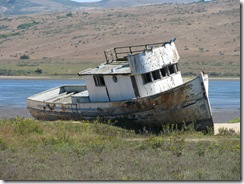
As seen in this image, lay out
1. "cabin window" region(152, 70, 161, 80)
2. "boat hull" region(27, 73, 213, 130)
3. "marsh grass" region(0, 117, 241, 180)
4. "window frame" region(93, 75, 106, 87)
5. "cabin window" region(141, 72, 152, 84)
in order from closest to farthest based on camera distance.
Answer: "marsh grass" region(0, 117, 241, 180)
"boat hull" region(27, 73, 213, 130)
"cabin window" region(141, 72, 152, 84)
"cabin window" region(152, 70, 161, 80)
"window frame" region(93, 75, 106, 87)

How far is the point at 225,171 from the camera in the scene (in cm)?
1428

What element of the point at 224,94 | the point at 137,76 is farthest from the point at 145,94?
the point at 224,94

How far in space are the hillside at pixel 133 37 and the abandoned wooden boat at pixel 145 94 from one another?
3221 cm

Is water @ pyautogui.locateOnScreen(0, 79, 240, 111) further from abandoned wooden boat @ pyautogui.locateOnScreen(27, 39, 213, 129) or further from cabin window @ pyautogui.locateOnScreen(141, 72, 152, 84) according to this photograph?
cabin window @ pyautogui.locateOnScreen(141, 72, 152, 84)

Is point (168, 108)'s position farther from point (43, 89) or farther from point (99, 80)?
point (43, 89)

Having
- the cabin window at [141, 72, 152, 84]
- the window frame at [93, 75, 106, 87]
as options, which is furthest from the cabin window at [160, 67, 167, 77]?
the window frame at [93, 75, 106, 87]

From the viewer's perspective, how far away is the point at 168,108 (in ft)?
76.0

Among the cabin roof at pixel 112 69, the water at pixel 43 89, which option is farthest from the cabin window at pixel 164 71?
the water at pixel 43 89

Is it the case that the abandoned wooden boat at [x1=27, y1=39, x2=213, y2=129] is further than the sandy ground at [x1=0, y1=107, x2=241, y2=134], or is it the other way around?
the sandy ground at [x1=0, y1=107, x2=241, y2=134]

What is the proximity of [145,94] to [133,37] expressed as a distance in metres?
56.3

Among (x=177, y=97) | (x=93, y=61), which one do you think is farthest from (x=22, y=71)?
(x=177, y=97)

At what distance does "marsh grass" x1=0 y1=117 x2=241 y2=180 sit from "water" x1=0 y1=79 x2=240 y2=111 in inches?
650

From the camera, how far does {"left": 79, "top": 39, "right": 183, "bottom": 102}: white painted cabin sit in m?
23.5

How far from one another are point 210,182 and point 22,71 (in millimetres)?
51605
